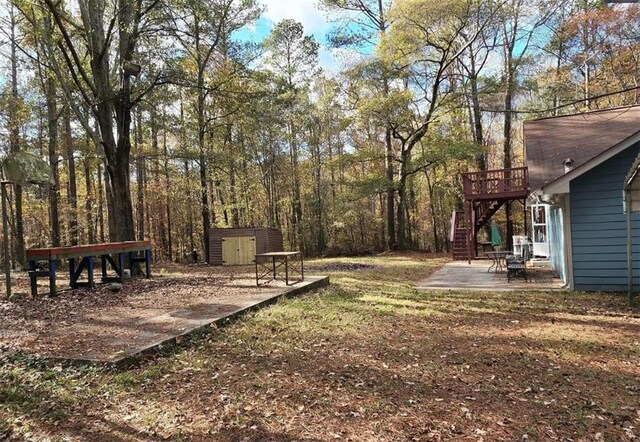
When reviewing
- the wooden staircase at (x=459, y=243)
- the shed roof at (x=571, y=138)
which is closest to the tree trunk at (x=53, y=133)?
the wooden staircase at (x=459, y=243)

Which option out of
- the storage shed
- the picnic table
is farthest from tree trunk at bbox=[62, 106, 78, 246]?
the picnic table

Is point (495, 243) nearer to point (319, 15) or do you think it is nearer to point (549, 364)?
point (549, 364)

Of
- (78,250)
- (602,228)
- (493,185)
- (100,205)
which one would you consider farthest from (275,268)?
(100,205)

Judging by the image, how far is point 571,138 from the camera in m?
11.3

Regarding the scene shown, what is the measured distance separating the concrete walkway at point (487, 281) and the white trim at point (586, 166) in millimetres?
2170

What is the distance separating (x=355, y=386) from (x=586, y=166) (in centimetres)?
674

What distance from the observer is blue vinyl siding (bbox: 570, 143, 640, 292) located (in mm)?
7969

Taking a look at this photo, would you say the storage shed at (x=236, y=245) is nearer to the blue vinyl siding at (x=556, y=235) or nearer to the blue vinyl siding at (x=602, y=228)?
the blue vinyl siding at (x=556, y=235)

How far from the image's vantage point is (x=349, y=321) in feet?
19.9

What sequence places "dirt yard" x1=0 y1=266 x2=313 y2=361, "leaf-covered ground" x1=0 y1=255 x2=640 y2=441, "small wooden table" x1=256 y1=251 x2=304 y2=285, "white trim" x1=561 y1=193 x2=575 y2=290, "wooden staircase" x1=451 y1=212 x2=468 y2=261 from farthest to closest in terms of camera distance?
"wooden staircase" x1=451 y1=212 x2=468 y2=261, "small wooden table" x1=256 y1=251 x2=304 y2=285, "white trim" x1=561 y1=193 x2=575 y2=290, "dirt yard" x1=0 y1=266 x2=313 y2=361, "leaf-covered ground" x1=0 y1=255 x2=640 y2=441

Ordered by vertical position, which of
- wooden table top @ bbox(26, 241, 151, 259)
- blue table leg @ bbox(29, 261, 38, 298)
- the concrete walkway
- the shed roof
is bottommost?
the concrete walkway

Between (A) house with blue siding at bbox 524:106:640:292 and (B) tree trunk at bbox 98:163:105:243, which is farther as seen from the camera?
(B) tree trunk at bbox 98:163:105:243

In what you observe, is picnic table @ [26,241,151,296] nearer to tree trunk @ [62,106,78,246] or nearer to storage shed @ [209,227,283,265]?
storage shed @ [209,227,283,265]

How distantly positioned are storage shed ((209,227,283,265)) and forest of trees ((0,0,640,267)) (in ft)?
8.80
